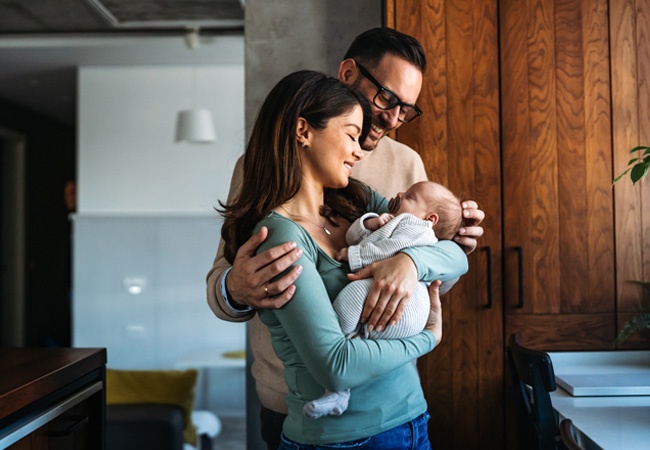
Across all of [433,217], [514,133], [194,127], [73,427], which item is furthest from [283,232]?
[194,127]

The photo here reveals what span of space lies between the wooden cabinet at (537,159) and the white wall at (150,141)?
442cm

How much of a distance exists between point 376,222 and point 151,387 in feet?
7.30

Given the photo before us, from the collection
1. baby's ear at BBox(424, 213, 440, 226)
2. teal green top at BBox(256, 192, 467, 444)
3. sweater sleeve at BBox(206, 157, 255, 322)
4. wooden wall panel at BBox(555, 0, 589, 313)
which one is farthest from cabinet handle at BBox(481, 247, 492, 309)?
sweater sleeve at BBox(206, 157, 255, 322)

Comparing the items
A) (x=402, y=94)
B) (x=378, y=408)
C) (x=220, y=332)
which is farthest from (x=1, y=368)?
(x=220, y=332)

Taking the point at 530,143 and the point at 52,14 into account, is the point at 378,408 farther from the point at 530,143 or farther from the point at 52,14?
the point at 52,14

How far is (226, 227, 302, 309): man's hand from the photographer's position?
1.18m

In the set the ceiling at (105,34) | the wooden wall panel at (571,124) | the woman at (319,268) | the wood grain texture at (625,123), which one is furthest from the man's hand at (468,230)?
the ceiling at (105,34)

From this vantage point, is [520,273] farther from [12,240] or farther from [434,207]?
[12,240]

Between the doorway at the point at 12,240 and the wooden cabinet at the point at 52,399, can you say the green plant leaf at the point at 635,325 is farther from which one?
the doorway at the point at 12,240

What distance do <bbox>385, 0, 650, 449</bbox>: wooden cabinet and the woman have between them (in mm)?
844

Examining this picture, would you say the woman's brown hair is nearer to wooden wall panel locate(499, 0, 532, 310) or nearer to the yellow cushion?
wooden wall panel locate(499, 0, 532, 310)

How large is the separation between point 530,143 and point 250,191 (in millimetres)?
1230

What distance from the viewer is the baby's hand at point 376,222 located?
1.39 metres

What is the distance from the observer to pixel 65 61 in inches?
242
